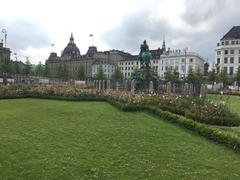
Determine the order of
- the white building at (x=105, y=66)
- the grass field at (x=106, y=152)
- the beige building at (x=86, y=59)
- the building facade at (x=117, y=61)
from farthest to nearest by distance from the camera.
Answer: the beige building at (x=86, y=59), the white building at (x=105, y=66), the building facade at (x=117, y=61), the grass field at (x=106, y=152)

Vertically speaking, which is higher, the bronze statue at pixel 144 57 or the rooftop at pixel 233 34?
the rooftop at pixel 233 34

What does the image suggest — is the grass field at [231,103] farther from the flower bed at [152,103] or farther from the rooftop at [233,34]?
the rooftop at [233,34]

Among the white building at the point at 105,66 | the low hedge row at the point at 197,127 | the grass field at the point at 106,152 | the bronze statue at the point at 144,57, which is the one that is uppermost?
the white building at the point at 105,66

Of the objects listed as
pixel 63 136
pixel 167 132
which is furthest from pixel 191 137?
pixel 63 136

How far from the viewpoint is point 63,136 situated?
1072 centimetres

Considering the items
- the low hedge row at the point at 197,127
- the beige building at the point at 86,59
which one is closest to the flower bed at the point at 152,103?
the low hedge row at the point at 197,127

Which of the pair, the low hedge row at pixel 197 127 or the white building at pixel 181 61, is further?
the white building at pixel 181 61

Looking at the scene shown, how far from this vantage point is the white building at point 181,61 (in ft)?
377

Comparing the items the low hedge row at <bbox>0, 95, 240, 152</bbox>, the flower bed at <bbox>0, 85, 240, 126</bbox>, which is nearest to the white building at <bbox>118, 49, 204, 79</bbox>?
the flower bed at <bbox>0, 85, 240, 126</bbox>

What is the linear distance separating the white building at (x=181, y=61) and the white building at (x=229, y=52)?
436 inches

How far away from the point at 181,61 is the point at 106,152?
365 feet

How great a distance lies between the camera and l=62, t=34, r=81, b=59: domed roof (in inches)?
5940

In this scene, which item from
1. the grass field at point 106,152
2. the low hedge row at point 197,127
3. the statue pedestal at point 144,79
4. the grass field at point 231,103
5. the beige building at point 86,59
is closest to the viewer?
the grass field at point 106,152

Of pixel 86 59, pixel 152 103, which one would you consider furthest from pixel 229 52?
pixel 152 103
